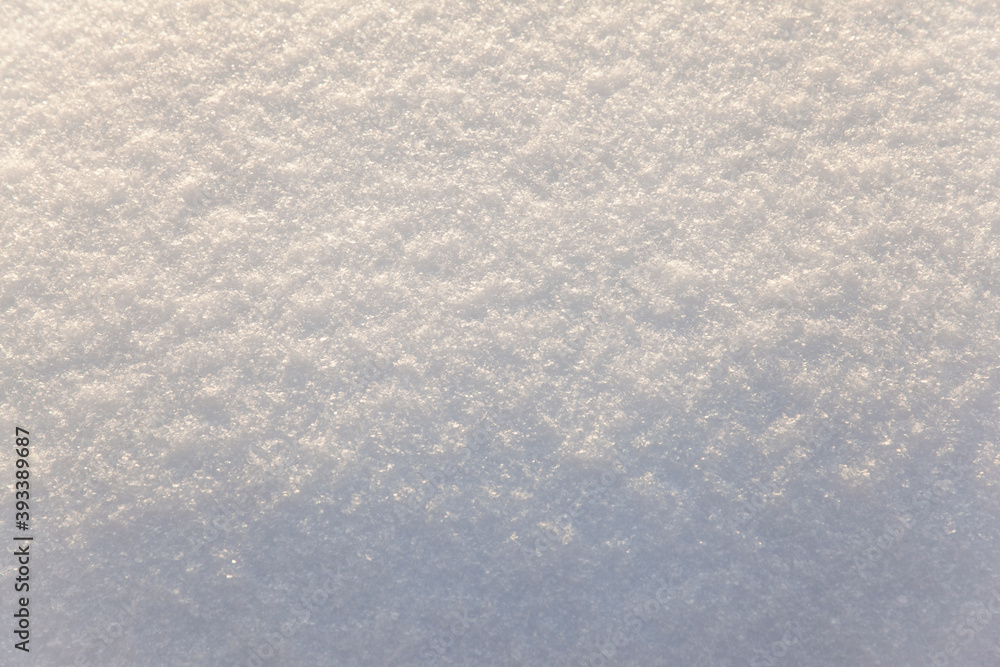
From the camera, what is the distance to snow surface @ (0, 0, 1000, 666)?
1499mm

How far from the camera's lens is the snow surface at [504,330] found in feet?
4.92

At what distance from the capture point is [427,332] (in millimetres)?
1630

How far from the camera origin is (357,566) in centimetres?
151

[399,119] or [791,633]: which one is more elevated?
[399,119]

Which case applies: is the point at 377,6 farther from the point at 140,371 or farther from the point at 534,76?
the point at 140,371

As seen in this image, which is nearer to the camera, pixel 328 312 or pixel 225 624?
pixel 225 624

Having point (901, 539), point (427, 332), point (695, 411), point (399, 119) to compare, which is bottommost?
point (901, 539)

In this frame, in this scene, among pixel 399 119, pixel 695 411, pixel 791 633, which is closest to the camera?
pixel 791 633

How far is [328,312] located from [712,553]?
1.20 metres

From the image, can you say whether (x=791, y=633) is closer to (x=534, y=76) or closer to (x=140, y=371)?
(x=534, y=76)

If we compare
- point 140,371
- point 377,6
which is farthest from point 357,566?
point 377,6

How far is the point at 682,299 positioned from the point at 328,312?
3.22 feet

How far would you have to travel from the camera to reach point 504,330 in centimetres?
163

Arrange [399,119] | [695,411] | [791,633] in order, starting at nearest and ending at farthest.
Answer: [791,633] → [695,411] → [399,119]
